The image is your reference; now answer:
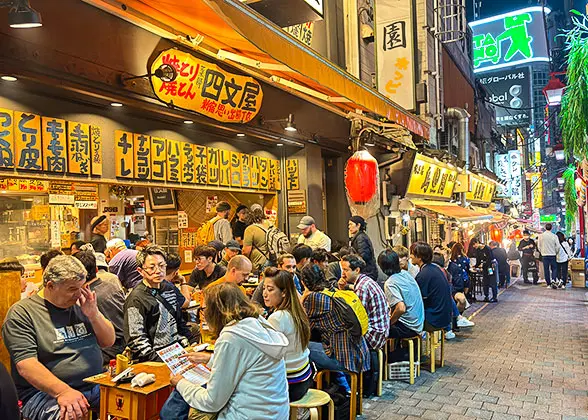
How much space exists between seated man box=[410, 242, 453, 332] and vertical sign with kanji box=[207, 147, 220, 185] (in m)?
3.97

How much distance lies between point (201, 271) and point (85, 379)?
3.73m

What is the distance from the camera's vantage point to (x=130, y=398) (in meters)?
3.68

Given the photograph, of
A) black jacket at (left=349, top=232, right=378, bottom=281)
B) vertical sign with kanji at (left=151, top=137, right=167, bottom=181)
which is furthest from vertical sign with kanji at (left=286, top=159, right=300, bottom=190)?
vertical sign with kanji at (left=151, top=137, right=167, bottom=181)

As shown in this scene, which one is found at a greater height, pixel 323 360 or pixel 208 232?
pixel 208 232

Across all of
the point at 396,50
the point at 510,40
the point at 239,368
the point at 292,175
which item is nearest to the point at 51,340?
the point at 239,368

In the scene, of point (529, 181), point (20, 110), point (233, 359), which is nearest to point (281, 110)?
point (20, 110)

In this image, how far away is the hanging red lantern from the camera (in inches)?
402

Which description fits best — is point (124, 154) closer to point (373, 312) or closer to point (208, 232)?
point (208, 232)

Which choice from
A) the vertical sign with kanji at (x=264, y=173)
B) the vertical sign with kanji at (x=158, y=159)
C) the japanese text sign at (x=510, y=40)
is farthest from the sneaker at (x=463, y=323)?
the japanese text sign at (x=510, y=40)

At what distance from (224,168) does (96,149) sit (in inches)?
118

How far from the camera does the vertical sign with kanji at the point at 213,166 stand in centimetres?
893

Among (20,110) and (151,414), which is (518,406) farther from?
(20,110)

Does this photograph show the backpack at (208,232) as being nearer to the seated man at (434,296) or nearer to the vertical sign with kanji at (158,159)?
the vertical sign with kanji at (158,159)

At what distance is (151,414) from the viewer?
3.79 meters
